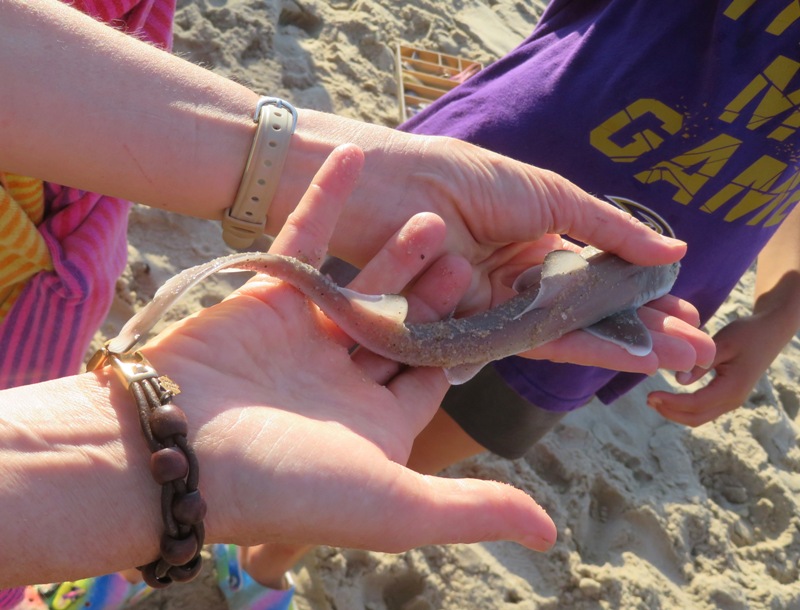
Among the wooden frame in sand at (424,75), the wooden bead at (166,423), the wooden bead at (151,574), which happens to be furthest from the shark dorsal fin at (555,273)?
the wooden frame in sand at (424,75)

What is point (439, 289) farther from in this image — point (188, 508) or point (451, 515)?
point (188, 508)

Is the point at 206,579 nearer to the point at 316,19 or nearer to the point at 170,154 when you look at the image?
the point at 170,154

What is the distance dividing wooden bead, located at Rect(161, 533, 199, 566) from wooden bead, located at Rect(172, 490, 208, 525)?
4 centimetres

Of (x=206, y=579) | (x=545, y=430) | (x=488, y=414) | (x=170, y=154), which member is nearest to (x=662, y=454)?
(x=545, y=430)

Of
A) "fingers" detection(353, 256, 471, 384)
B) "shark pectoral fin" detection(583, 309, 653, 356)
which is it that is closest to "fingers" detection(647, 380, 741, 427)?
"shark pectoral fin" detection(583, 309, 653, 356)

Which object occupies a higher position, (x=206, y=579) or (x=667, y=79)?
(x=667, y=79)

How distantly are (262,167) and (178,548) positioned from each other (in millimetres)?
1120

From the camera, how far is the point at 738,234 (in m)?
2.47

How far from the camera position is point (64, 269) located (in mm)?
2014

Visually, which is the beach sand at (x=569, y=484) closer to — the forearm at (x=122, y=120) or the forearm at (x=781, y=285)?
the forearm at (x=781, y=285)

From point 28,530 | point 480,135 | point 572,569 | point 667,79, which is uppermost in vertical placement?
point 667,79

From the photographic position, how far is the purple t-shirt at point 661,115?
7.20 ft

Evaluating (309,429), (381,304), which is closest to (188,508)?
(309,429)

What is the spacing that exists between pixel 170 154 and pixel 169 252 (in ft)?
5.85
